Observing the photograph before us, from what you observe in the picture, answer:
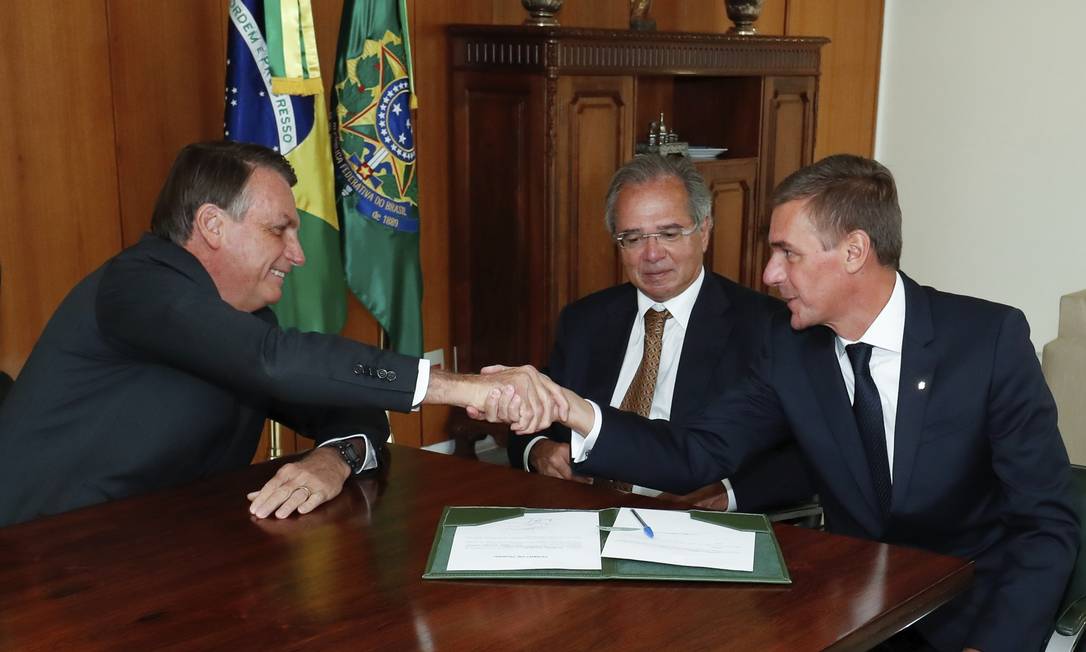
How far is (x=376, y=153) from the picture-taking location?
167 inches

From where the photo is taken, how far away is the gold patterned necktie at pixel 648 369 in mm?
3111

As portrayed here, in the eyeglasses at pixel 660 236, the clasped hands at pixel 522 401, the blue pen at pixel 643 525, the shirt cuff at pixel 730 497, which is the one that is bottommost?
the shirt cuff at pixel 730 497

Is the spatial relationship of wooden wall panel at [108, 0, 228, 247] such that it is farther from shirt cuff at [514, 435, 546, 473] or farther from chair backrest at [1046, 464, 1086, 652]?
chair backrest at [1046, 464, 1086, 652]

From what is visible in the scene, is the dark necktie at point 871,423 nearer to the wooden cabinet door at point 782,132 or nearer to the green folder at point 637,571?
the green folder at point 637,571

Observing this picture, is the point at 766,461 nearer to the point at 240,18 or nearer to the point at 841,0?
the point at 240,18

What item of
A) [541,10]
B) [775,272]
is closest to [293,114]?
[541,10]

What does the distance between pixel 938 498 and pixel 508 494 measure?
0.82 meters

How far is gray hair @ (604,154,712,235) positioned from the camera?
326 centimetres

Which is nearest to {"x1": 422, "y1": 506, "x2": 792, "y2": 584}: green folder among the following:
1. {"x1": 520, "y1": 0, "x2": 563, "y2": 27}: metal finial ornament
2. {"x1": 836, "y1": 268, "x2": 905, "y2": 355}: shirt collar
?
{"x1": 836, "y1": 268, "x2": 905, "y2": 355}: shirt collar

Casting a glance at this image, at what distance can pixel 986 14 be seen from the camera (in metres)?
6.90

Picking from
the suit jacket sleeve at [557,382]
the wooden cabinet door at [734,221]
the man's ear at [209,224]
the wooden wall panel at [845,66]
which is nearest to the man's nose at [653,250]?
the suit jacket sleeve at [557,382]

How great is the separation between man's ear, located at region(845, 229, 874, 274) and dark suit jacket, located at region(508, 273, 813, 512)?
58cm

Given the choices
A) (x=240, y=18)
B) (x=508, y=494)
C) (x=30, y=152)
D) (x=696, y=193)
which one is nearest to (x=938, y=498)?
(x=508, y=494)

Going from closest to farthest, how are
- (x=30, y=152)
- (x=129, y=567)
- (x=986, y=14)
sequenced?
1. (x=129, y=567)
2. (x=30, y=152)
3. (x=986, y=14)
